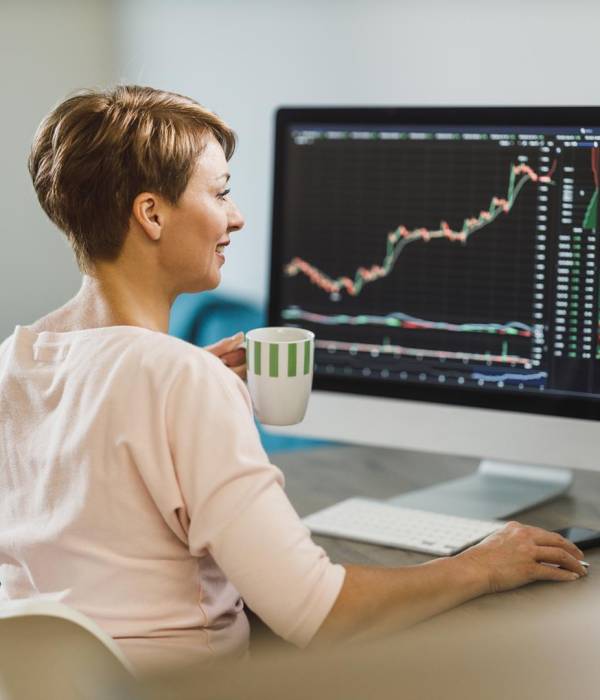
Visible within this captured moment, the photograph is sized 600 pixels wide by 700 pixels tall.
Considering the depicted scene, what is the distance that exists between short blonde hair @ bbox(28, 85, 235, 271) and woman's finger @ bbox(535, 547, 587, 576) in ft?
1.74

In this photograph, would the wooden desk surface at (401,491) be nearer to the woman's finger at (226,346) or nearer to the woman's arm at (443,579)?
the woman's arm at (443,579)

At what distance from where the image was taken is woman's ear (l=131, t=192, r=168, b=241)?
1044mm

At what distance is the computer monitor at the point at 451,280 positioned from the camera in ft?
4.41

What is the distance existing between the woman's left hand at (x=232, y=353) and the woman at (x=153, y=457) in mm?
194

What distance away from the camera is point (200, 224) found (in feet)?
3.59

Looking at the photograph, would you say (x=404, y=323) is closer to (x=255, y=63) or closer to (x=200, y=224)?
(x=200, y=224)

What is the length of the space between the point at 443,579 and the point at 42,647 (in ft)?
1.35

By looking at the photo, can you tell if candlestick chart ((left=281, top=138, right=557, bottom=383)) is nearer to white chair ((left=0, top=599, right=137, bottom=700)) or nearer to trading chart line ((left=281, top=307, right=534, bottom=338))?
trading chart line ((left=281, top=307, right=534, bottom=338))

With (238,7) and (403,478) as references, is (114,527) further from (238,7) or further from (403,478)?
(238,7)

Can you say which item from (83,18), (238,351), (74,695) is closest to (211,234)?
(238,351)

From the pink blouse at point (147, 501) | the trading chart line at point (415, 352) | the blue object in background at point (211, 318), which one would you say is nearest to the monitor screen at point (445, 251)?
the trading chart line at point (415, 352)

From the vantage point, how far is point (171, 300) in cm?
112

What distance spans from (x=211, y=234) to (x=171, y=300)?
0.27ft

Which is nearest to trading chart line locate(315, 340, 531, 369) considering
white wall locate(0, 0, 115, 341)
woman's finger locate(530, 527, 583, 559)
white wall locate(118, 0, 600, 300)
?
woman's finger locate(530, 527, 583, 559)
